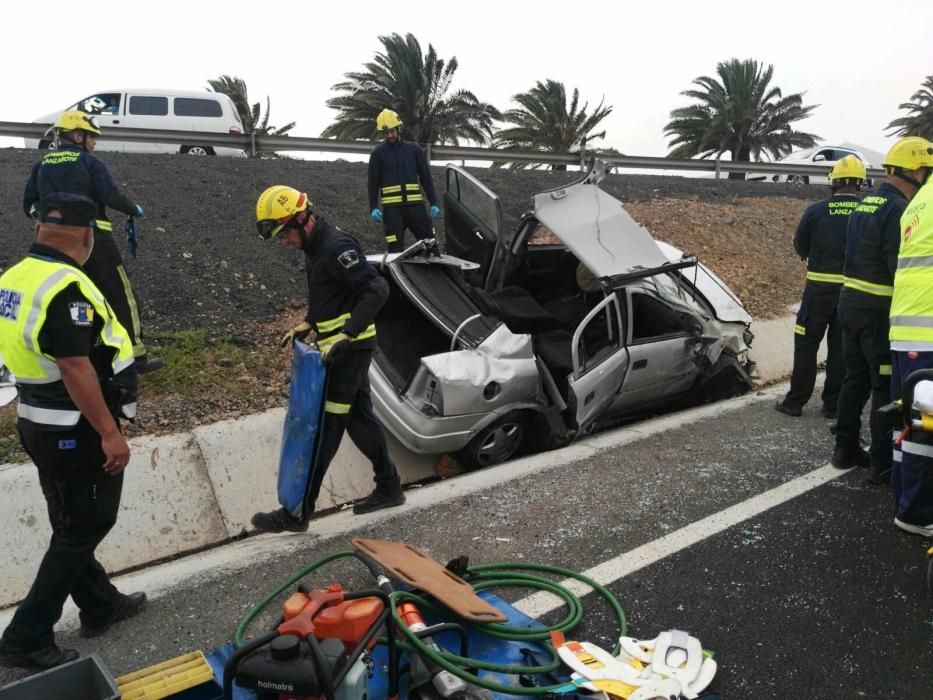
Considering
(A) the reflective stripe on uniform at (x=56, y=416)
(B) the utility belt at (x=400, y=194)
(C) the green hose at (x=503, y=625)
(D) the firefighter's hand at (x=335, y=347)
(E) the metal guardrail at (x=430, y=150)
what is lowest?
(C) the green hose at (x=503, y=625)

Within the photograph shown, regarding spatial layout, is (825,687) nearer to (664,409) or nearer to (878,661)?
(878,661)

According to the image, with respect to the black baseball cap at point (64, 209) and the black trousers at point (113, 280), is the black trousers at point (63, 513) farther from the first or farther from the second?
the black trousers at point (113, 280)

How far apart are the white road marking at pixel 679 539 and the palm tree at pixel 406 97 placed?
18.5 m

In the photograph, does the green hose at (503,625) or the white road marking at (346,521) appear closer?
the green hose at (503,625)

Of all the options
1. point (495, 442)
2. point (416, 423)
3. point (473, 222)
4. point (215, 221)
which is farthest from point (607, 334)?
point (215, 221)

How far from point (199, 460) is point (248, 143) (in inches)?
362

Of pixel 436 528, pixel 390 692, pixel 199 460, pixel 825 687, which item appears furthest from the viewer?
pixel 199 460

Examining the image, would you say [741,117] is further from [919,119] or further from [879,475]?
[879,475]

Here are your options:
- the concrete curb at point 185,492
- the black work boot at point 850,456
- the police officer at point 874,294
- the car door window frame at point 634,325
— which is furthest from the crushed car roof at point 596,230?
the concrete curb at point 185,492

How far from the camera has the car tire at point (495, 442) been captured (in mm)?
5246

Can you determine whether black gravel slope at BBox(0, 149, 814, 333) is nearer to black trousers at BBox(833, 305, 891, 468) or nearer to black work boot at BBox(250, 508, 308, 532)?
black work boot at BBox(250, 508, 308, 532)

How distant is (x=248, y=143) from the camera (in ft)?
41.5

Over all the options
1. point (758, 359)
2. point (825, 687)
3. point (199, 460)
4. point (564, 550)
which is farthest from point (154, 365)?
Result: point (758, 359)

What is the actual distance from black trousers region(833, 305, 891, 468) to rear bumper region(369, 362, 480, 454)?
2381mm
